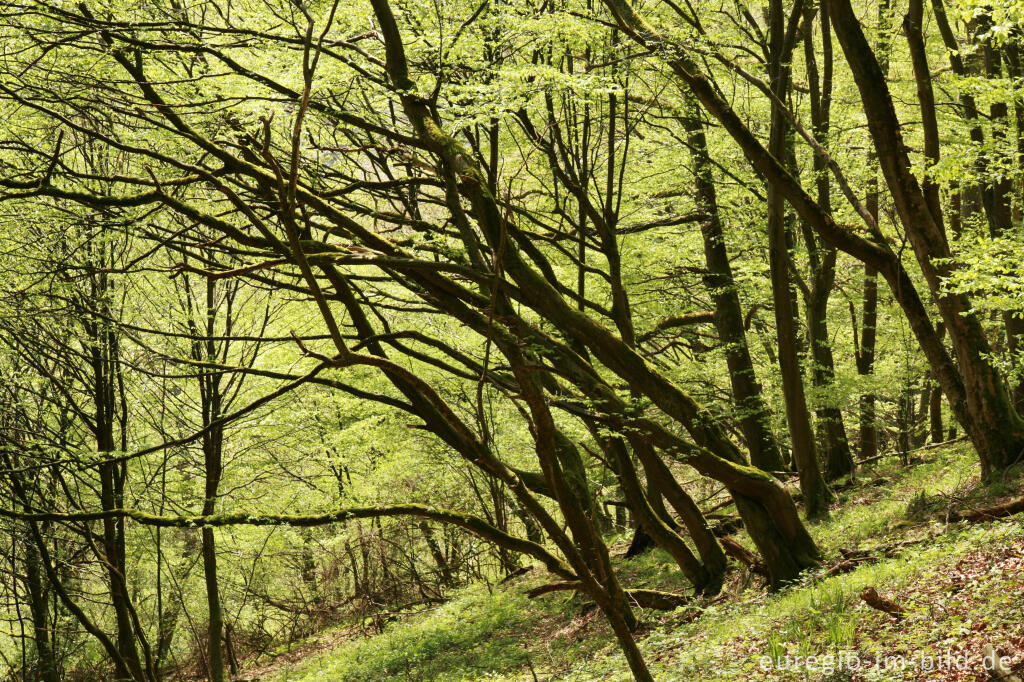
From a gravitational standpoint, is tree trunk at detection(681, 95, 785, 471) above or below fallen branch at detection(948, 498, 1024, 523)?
above

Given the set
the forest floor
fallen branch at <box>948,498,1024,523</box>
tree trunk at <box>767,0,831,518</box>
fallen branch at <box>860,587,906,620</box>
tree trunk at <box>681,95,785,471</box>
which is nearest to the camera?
the forest floor

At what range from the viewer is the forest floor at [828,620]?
4.57 m

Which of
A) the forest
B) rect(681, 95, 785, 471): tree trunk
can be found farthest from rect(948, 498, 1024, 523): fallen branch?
rect(681, 95, 785, 471): tree trunk

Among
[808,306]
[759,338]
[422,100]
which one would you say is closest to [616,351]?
[422,100]

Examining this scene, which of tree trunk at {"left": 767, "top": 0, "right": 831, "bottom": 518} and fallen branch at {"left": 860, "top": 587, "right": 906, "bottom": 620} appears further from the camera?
tree trunk at {"left": 767, "top": 0, "right": 831, "bottom": 518}

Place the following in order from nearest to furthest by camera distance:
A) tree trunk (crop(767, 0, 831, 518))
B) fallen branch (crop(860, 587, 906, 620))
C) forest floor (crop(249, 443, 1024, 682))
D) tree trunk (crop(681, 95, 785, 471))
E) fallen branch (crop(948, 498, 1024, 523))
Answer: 1. forest floor (crop(249, 443, 1024, 682))
2. fallen branch (crop(860, 587, 906, 620))
3. fallen branch (crop(948, 498, 1024, 523))
4. tree trunk (crop(767, 0, 831, 518))
5. tree trunk (crop(681, 95, 785, 471))

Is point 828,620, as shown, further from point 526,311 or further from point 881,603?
point 526,311

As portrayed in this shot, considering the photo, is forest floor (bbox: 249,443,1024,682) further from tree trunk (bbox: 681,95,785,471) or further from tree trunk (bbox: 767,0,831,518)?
tree trunk (bbox: 681,95,785,471)

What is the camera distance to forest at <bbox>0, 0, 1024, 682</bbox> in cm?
520

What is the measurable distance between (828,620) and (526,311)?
798 cm

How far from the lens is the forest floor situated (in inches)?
180

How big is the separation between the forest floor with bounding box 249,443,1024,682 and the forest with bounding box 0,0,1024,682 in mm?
47

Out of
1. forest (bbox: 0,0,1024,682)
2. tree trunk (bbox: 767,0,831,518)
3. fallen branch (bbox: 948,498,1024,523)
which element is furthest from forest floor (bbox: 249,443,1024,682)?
tree trunk (bbox: 767,0,831,518)

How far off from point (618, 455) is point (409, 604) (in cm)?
1102
